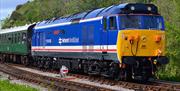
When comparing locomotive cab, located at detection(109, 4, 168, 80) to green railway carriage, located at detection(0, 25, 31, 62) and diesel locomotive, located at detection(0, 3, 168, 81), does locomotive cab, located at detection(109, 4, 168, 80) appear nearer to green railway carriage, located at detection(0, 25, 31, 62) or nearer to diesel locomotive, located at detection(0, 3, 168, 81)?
diesel locomotive, located at detection(0, 3, 168, 81)

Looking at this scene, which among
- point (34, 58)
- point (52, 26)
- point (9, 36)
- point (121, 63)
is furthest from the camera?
point (9, 36)

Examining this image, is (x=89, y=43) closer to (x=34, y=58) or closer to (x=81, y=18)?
(x=81, y=18)

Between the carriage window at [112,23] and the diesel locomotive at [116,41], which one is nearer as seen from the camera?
the diesel locomotive at [116,41]

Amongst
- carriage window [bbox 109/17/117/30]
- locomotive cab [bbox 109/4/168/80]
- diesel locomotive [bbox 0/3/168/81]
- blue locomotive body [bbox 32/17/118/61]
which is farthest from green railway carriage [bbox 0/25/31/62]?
locomotive cab [bbox 109/4/168/80]

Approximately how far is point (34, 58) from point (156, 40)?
1435 cm

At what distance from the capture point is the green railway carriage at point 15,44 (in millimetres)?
34147

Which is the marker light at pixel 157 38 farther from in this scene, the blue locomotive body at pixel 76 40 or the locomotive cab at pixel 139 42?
the blue locomotive body at pixel 76 40

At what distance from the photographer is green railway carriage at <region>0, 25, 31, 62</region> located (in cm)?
3415

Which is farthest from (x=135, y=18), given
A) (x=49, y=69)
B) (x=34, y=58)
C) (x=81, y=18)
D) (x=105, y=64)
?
(x=34, y=58)

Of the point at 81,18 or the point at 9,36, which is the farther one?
the point at 9,36

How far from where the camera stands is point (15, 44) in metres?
37.6

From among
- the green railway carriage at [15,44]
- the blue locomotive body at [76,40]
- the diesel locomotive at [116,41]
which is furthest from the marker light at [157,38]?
the green railway carriage at [15,44]

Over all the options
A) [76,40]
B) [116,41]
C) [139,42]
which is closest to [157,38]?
[139,42]

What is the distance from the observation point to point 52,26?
27.9 m
